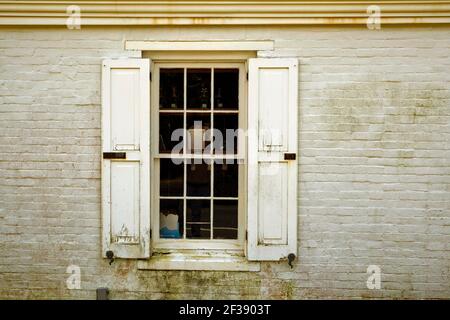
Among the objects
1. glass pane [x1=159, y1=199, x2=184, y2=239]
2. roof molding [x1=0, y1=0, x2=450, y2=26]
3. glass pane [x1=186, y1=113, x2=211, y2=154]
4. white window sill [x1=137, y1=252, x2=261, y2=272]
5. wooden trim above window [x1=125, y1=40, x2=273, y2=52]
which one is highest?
roof molding [x1=0, y1=0, x2=450, y2=26]

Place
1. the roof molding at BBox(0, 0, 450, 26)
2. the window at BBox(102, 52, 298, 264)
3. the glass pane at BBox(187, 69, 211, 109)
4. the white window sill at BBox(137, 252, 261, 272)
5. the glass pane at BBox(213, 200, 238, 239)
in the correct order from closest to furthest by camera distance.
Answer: the roof molding at BBox(0, 0, 450, 26), the window at BBox(102, 52, 298, 264), the white window sill at BBox(137, 252, 261, 272), the glass pane at BBox(187, 69, 211, 109), the glass pane at BBox(213, 200, 238, 239)

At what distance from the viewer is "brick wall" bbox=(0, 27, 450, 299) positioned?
4.24 meters

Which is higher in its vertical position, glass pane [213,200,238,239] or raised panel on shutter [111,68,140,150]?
raised panel on shutter [111,68,140,150]

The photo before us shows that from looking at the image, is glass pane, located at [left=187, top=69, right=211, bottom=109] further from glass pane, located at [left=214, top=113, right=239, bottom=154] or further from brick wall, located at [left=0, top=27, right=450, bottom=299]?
brick wall, located at [left=0, top=27, right=450, bottom=299]

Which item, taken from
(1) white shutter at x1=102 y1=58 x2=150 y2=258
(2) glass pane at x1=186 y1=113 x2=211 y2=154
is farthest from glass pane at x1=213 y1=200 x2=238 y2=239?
(1) white shutter at x1=102 y1=58 x2=150 y2=258

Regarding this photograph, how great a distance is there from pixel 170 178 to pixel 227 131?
32.1 inches

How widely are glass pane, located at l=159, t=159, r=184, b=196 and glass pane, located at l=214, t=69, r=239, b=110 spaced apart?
0.79m

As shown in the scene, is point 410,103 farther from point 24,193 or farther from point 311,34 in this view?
point 24,193

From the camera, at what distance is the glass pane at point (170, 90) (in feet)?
14.8

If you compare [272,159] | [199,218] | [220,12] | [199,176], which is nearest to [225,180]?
[199,176]

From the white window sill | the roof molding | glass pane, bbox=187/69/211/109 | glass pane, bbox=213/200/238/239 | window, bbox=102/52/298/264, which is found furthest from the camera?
glass pane, bbox=213/200/238/239

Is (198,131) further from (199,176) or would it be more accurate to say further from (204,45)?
(204,45)
